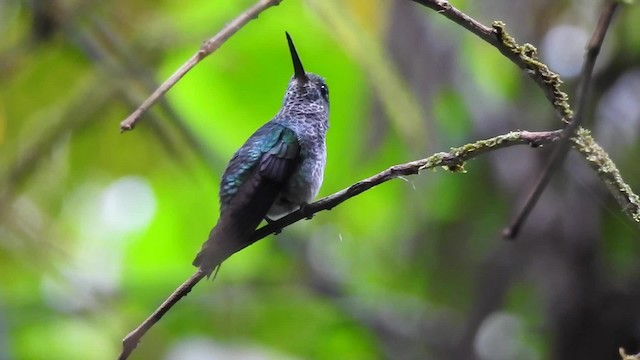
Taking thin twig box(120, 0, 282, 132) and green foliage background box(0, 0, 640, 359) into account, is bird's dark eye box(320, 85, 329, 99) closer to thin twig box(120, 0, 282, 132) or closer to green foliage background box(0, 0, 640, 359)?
green foliage background box(0, 0, 640, 359)

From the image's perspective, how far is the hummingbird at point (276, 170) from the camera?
1.15m

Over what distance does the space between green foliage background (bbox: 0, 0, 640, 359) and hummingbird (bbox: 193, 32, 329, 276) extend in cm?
60

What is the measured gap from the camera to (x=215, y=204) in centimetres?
308

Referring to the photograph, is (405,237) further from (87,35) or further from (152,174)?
(87,35)

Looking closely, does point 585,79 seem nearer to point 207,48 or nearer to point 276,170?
point 207,48

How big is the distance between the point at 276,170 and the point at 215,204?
167 centimetres

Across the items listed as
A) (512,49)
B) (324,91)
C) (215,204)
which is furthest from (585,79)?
(215,204)

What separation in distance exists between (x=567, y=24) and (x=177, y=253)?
1.81m

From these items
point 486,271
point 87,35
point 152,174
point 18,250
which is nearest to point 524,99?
point 486,271

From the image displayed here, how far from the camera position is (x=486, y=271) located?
3055 mm

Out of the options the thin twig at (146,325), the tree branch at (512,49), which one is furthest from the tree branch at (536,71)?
the thin twig at (146,325)

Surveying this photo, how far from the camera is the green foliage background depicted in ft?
8.84

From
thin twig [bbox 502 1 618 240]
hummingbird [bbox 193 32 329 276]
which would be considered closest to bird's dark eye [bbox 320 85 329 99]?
hummingbird [bbox 193 32 329 276]

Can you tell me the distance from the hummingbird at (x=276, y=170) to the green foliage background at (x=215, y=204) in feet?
1.98
